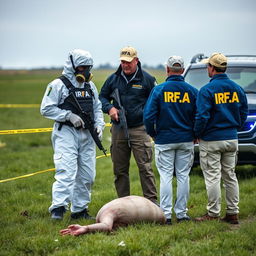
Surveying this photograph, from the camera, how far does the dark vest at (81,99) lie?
6.70 metres

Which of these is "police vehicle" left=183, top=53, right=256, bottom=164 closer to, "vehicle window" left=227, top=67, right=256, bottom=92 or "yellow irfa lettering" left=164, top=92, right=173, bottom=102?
"vehicle window" left=227, top=67, right=256, bottom=92

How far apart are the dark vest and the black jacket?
1.10 feet

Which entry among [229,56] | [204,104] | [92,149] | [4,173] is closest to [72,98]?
[92,149]

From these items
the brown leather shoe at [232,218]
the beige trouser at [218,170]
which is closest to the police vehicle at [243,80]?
the beige trouser at [218,170]

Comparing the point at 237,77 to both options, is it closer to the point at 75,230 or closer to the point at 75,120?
the point at 75,120

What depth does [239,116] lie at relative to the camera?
6.29 m

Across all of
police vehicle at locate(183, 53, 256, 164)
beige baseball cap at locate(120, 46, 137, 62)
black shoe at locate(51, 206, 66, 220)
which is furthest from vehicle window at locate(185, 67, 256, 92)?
black shoe at locate(51, 206, 66, 220)

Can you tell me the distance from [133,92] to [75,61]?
3.22 ft

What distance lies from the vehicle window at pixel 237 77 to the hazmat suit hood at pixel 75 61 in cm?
363

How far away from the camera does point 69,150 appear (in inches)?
260

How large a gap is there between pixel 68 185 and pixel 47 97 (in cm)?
119

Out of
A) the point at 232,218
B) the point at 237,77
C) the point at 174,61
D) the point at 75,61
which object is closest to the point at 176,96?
the point at 174,61

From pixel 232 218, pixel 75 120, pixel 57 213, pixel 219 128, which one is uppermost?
pixel 75 120

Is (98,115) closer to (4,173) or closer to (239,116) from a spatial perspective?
(239,116)
